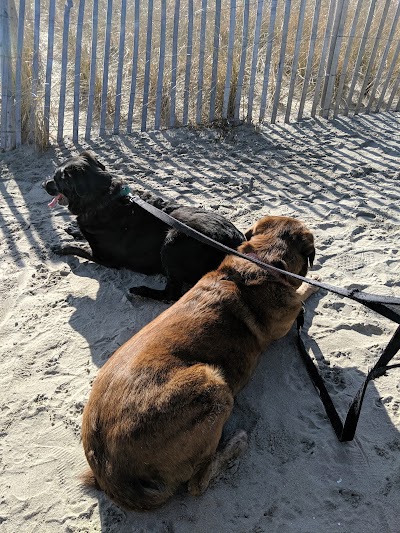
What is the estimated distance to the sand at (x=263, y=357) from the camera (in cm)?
296

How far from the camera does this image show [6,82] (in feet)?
24.6

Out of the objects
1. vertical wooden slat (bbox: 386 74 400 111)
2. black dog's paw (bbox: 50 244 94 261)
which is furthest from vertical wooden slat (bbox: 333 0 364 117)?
black dog's paw (bbox: 50 244 94 261)

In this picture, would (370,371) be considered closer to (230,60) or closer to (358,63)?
(230,60)

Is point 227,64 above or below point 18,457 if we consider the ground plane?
above

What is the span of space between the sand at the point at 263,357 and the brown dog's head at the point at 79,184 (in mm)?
678

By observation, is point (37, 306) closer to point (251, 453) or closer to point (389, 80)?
point (251, 453)

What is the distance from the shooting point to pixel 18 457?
333cm

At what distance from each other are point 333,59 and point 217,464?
7.28m

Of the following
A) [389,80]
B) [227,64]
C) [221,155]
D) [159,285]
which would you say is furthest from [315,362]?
[389,80]

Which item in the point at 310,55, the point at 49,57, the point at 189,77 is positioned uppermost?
the point at 310,55

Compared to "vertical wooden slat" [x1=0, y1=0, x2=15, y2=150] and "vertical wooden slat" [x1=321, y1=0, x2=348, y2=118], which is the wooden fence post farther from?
"vertical wooden slat" [x1=0, y1=0, x2=15, y2=150]

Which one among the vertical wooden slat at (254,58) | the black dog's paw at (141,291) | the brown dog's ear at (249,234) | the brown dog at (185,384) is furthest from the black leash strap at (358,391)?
the vertical wooden slat at (254,58)

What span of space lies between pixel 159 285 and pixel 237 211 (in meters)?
1.53

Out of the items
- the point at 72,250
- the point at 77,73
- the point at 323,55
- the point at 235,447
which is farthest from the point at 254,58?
the point at 235,447
